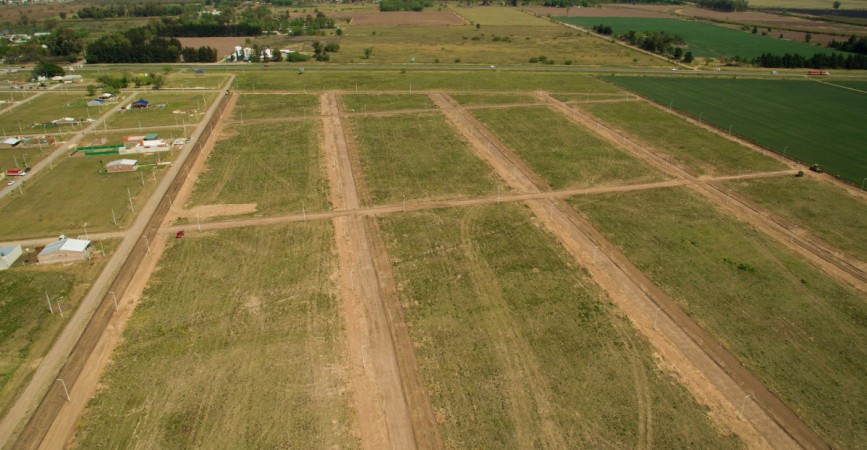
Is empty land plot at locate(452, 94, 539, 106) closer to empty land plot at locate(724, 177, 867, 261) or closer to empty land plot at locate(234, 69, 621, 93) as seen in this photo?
empty land plot at locate(234, 69, 621, 93)

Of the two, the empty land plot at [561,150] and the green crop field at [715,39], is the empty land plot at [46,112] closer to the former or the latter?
the empty land plot at [561,150]

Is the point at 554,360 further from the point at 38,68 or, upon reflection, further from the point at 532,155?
the point at 38,68

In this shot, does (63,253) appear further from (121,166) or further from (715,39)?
(715,39)

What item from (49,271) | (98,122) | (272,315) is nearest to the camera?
(272,315)

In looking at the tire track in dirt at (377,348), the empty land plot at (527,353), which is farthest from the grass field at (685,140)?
the tire track in dirt at (377,348)

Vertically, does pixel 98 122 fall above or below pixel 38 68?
below

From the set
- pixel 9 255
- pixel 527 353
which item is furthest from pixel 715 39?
pixel 9 255

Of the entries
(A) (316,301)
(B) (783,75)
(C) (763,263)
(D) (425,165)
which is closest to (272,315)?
(A) (316,301)

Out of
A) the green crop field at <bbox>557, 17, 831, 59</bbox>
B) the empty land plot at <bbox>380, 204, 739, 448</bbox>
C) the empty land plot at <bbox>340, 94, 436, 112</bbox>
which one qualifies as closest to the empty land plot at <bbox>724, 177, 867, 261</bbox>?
the empty land plot at <bbox>380, 204, 739, 448</bbox>
